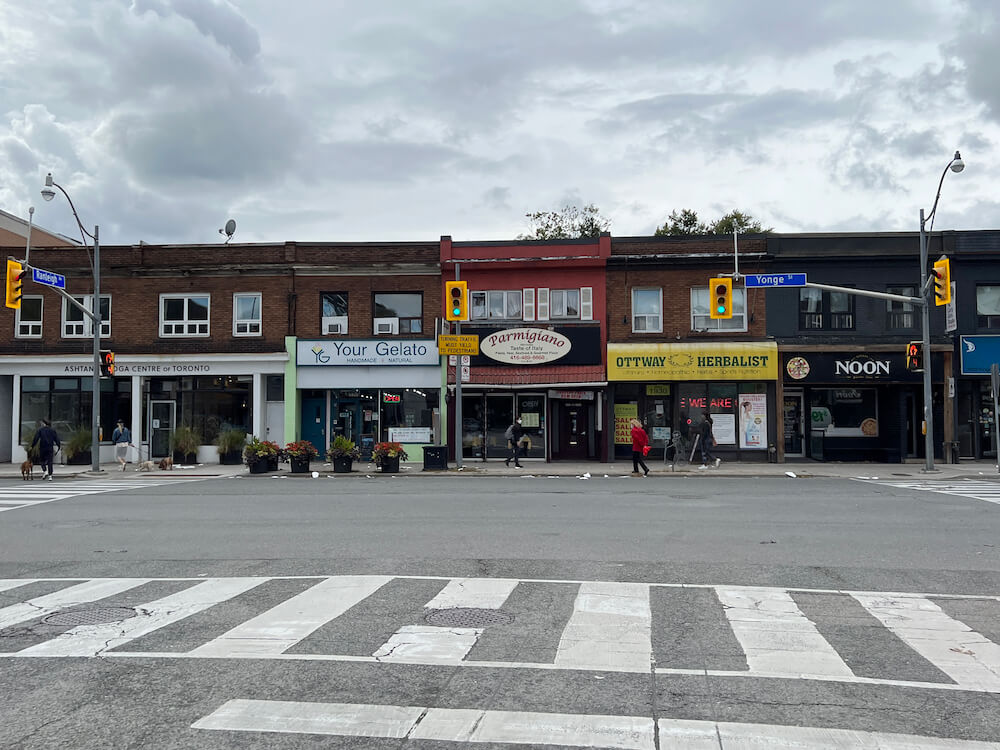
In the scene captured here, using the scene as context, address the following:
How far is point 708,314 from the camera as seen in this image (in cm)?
3002

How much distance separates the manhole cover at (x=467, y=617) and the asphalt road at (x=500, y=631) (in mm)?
35

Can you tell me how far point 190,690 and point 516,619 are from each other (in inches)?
114

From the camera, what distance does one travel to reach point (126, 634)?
23.1 ft

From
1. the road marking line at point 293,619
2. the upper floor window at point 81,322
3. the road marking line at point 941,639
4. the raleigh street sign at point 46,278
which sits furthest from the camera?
the upper floor window at point 81,322

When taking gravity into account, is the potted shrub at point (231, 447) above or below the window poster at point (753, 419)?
below

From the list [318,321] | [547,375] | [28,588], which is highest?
[318,321]

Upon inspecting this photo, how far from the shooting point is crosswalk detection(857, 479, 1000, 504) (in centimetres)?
1841

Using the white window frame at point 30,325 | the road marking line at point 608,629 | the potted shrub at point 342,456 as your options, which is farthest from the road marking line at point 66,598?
the white window frame at point 30,325

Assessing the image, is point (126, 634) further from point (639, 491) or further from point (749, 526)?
point (639, 491)

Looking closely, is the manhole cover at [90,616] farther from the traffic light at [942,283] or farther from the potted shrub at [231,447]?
the potted shrub at [231,447]

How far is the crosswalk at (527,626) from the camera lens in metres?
6.16

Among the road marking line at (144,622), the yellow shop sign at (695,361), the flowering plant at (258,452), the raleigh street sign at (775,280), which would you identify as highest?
the raleigh street sign at (775,280)

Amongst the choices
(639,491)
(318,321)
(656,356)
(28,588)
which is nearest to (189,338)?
(318,321)

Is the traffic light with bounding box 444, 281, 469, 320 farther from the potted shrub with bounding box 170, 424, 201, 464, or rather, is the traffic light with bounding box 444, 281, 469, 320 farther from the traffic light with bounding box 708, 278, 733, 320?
the potted shrub with bounding box 170, 424, 201, 464
